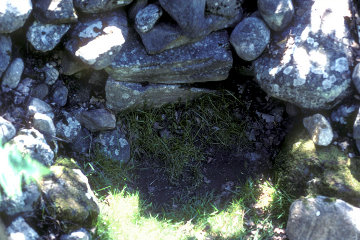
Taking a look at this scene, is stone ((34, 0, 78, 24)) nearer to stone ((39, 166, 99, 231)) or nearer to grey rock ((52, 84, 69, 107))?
grey rock ((52, 84, 69, 107))

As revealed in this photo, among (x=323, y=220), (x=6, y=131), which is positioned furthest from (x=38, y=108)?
(x=323, y=220)

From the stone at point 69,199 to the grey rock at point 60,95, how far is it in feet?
2.51

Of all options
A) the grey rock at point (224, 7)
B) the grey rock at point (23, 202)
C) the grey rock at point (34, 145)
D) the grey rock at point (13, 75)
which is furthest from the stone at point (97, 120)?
the grey rock at point (224, 7)

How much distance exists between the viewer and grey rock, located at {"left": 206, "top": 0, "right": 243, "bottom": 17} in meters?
3.49

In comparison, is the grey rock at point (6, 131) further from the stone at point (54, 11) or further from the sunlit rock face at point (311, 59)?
the sunlit rock face at point (311, 59)

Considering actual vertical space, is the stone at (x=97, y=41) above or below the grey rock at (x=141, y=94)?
above

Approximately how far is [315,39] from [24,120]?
9.33ft

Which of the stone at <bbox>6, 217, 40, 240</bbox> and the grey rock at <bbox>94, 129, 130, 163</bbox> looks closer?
the stone at <bbox>6, 217, 40, 240</bbox>

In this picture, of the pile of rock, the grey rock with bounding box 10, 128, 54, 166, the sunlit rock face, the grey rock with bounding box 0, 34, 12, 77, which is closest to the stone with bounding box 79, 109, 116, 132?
the pile of rock

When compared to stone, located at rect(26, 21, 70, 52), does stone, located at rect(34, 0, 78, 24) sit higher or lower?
higher

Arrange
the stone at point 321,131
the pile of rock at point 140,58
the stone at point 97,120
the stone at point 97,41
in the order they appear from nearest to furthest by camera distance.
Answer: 1. the pile of rock at point 140,58
2. the stone at point 97,41
3. the stone at point 321,131
4. the stone at point 97,120

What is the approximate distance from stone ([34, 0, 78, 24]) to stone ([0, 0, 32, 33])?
0.10m

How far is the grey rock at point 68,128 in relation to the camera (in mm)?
3564

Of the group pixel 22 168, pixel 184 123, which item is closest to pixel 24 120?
pixel 22 168
